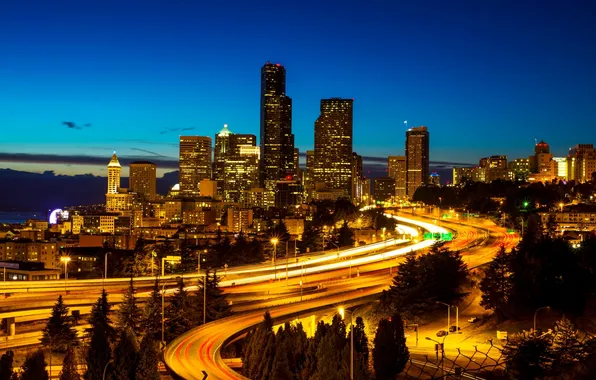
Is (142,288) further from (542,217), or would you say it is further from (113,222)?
(113,222)

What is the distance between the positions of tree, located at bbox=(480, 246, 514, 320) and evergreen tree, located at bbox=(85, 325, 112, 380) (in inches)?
708

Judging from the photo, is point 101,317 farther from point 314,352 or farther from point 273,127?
point 273,127

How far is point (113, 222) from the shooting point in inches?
5891

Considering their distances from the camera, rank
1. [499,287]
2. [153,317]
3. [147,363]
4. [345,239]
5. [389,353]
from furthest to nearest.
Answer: [345,239] → [499,287] → [153,317] → [389,353] → [147,363]

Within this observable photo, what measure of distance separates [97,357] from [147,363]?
184cm

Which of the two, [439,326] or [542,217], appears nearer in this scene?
[439,326]

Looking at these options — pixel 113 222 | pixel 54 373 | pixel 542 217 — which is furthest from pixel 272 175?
pixel 54 373

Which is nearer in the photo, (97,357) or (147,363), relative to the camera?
(147,363)

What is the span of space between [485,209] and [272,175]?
11386cm

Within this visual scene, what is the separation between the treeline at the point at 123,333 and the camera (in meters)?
21.7

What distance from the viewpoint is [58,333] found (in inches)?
1113

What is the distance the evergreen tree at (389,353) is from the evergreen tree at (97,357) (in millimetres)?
9002

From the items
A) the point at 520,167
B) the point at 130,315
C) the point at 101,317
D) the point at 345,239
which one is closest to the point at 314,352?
the point at 130,315

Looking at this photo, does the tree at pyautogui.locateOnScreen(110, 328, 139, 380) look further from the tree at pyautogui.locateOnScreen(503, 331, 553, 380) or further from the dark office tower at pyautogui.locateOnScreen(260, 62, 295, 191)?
the dark office tower at pyautogui.locateOnScreen(260, 62, 295, 191)
